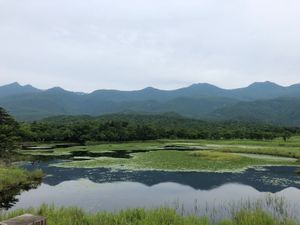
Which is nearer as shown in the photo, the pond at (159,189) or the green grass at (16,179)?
the pond at (159,189)

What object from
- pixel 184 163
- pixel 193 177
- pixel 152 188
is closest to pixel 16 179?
pixel 152 188

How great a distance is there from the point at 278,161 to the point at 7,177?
4049 centimetres

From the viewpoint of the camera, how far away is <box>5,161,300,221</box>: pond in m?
28.4

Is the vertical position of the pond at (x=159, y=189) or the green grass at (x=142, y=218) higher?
the green grass at (x=142, y=218)

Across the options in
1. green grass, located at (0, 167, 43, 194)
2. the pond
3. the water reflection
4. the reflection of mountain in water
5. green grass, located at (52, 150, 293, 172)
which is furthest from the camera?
green grass, located at (52, 150, 293, 172)

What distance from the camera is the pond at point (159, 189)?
2836 cm

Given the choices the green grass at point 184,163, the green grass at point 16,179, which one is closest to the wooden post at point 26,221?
the green grass at point 16,179

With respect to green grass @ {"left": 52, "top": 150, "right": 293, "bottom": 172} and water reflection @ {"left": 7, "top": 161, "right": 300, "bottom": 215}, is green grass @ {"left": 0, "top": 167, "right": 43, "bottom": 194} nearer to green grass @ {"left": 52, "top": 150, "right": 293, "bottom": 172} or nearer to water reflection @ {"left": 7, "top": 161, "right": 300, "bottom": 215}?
water reflection @ {"left": 7, "top": 161, "right": 300, "bottom": 215}

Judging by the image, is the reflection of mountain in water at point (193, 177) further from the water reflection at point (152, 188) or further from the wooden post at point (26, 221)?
the wooden post at point (26, 221)

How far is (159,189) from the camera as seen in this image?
3509cm

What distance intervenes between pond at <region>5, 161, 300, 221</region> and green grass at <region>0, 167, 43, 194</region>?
1258 mm

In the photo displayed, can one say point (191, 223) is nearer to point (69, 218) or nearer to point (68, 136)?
point (69, 218)

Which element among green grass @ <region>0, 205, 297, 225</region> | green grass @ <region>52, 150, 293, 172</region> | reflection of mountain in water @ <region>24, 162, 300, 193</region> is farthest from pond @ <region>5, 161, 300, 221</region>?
green grass @ <region>0, 205, 297, 225</region>

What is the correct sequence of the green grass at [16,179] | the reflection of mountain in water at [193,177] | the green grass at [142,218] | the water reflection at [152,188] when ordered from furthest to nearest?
the reflection of mountain in water at [193,177] < the green grass at [16,179] < the water reflection at [152,188] < the green grass at [142,218]
